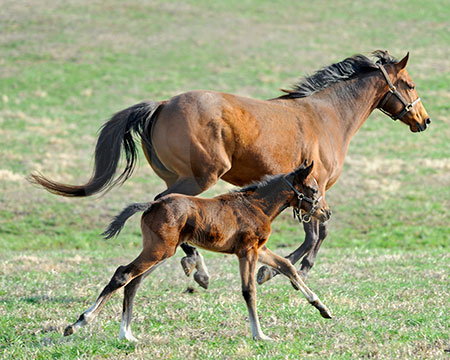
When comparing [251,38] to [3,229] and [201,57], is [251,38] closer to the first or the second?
[201,57]

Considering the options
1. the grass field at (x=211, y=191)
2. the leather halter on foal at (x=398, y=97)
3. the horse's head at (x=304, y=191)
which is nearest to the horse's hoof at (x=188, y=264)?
the grass field at (x=211, y=191)

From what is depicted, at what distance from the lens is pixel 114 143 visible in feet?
26.1

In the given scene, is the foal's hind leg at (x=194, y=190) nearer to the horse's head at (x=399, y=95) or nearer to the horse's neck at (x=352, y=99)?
the horse's neck at (x=352, y=99)

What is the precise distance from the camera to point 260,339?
19.4ft

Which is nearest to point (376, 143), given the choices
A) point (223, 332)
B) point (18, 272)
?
point (18, 272)

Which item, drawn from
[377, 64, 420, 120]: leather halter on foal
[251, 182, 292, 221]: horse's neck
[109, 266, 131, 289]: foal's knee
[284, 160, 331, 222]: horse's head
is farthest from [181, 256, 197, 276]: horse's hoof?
[377, 64, 420, 120]: leather halter on foal

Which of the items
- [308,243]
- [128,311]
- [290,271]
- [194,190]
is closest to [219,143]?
[194,190]

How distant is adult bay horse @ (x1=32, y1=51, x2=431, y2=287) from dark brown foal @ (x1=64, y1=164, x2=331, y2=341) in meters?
1.16

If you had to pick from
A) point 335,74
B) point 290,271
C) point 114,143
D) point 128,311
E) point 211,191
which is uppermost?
point 335,74

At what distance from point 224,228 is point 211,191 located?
442 inches

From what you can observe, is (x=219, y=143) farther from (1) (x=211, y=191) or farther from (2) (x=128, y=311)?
(1) (x=211, y=191)

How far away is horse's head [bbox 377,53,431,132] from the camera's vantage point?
9.31 metres

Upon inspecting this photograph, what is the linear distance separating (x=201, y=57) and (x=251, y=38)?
4.27 m

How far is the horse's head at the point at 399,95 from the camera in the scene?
9312mm
